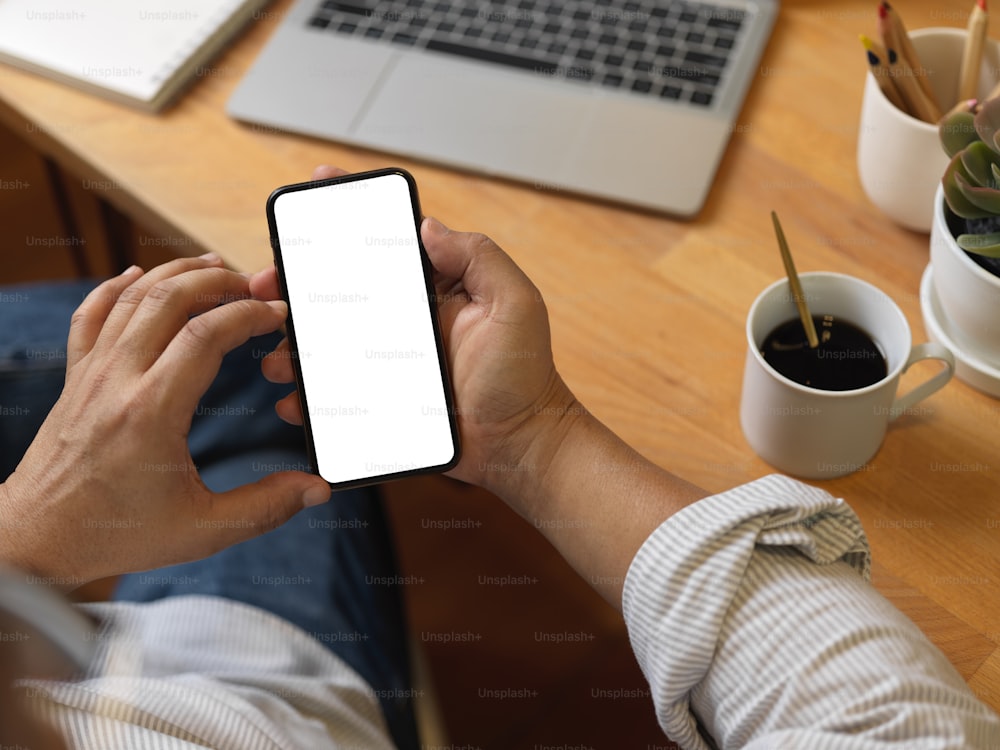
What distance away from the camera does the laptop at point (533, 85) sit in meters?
0.84

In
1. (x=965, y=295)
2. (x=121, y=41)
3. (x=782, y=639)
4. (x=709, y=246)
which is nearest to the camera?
(x=782, y=639)

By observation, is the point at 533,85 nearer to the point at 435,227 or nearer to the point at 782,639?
the point at 435,227

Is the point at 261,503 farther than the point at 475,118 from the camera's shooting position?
No

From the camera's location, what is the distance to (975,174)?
2.00 ft

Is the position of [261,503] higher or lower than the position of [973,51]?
lower

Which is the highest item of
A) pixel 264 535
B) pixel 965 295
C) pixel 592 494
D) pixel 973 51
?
pixel 973 51

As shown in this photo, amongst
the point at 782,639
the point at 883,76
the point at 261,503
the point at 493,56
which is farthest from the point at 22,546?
the point at 883,76

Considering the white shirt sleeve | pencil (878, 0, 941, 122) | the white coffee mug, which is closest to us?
the white shirt sleeve

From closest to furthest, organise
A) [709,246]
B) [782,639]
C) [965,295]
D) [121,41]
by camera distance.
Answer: [782,639]
[965,295]
[709,246]
[121,41]

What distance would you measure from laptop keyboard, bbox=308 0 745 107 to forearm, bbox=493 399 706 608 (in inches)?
14.3

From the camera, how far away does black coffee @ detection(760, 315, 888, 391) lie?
0.64m

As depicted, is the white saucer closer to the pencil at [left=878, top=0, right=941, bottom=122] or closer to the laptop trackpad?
the pencil at [left=878, top=0, right=941, bottom=122]

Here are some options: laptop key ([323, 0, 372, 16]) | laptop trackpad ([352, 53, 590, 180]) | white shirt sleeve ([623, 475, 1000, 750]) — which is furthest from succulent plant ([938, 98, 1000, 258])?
laptop key ([323, 0, 372, 16])

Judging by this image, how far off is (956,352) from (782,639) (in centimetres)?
29
